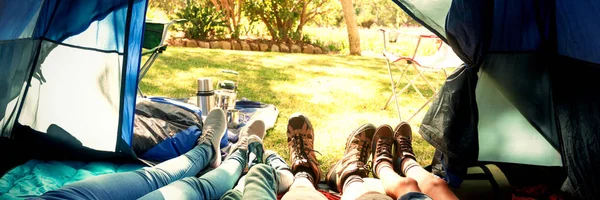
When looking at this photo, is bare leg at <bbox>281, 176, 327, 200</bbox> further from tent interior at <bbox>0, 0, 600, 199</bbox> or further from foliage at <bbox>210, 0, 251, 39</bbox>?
foliage at <bbox>210, 0, 251, 39</bbox>

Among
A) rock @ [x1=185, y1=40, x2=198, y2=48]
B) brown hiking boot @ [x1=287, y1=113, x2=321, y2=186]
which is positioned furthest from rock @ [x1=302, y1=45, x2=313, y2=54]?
brown hiking boot @ [x1=287, y1=113, x2=321, y2=186]

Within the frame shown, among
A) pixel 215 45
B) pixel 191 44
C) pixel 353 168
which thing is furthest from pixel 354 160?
pixel 191 44

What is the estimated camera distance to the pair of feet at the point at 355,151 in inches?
82.4

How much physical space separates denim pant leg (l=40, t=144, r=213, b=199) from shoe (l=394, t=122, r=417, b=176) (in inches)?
32.6

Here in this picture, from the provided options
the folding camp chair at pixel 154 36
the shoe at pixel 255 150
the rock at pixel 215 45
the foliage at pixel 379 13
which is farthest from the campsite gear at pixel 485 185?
the foliage at pixel 379 13

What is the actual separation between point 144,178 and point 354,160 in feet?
2.80

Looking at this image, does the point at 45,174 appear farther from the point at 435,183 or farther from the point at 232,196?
the point at 435,183

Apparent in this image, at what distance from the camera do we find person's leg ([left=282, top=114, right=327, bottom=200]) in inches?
67.2

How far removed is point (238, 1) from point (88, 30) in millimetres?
7315

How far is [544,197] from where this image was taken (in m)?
1.97

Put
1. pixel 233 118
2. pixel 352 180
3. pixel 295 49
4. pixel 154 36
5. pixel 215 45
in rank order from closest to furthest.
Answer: pixel 352 180, pixel 233 118, pixel 154 36, pixel 215 45, pixel 295 49

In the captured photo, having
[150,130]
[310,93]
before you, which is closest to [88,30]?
[150,130]

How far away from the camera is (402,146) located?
2.21 meters

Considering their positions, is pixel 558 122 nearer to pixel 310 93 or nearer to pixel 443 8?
pixel 443 8
